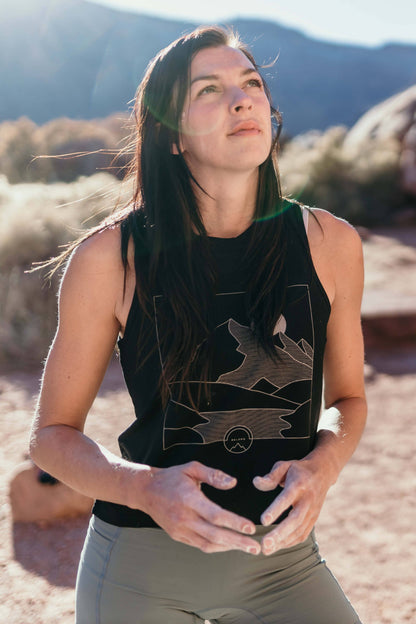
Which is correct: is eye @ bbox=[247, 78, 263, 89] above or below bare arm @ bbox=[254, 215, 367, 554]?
above

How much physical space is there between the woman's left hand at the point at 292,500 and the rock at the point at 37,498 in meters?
2.10

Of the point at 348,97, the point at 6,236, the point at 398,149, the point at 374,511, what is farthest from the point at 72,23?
the point at 374,511

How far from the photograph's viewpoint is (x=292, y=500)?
3.81 ft

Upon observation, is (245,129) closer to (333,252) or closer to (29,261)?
(333,252)

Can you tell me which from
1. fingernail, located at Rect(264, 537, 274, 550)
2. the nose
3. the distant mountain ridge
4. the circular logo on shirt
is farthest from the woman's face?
the distant mountain ridge

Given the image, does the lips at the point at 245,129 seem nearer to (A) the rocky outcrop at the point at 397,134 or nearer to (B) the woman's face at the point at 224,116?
(B) the woman's face at the point at 224,116

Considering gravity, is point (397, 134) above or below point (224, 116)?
below

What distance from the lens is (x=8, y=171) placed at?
12.6 meters

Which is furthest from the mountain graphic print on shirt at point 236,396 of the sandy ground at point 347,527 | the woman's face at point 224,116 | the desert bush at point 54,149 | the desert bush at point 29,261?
the desert bush at point 54,149

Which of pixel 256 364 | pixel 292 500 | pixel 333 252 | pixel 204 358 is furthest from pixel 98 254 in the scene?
pixel 292 500

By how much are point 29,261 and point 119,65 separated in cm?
4381

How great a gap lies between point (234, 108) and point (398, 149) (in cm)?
1478

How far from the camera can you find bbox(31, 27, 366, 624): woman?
4.52 feet

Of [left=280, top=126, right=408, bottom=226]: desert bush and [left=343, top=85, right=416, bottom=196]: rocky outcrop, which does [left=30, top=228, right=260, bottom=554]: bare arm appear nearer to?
[left=280, top=126, right=408, bottom=226]: desert bush
